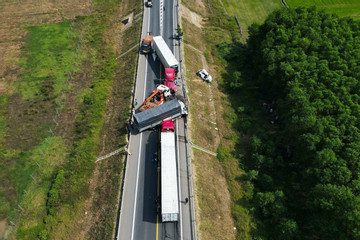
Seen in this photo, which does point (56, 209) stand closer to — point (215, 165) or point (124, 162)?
point (124, 162)

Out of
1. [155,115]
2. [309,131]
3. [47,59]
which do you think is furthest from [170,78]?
[47,59]

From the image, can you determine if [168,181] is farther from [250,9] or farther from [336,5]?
[336,5]

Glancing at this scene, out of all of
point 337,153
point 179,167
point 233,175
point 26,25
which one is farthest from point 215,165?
point 26,25

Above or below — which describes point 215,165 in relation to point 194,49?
below

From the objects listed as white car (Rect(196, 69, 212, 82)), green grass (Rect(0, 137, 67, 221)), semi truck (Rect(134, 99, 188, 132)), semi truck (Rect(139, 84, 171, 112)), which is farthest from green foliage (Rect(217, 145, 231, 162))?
green grass (Rect(0, 137, 67, 221))

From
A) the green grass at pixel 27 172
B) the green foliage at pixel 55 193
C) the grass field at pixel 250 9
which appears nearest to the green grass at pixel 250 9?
the grass field at pixel 250 9

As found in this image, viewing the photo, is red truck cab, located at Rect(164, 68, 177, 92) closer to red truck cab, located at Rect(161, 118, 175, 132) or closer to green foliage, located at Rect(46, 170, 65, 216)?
red truck cab, located at Rect(161, 118, 175, 132)

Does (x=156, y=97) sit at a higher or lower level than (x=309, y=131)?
lower
